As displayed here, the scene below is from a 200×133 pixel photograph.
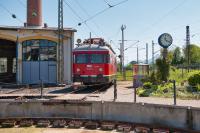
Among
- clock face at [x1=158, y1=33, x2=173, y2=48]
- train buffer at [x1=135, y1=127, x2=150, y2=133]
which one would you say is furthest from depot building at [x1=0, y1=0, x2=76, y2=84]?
train buffer at [x1=135, y1=127, x2=150, y2=133]

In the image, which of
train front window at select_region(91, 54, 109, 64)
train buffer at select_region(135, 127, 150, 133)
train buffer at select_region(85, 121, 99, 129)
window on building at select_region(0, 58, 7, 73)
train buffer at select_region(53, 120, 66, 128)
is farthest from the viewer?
window on building at select_region(0, 58, 7, 73)

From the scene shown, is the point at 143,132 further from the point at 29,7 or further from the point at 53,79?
the point at 29,7

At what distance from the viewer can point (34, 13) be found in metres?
43.9

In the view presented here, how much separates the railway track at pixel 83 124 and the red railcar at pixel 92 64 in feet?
31.4

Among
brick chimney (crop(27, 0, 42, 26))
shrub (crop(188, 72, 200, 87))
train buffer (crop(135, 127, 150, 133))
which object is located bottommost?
train buffer (crop(135, 127, 150, 133))

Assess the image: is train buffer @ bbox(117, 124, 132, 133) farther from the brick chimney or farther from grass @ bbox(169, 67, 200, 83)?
the brick chimney

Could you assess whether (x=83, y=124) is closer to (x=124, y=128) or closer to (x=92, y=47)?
(x=124, y=128)

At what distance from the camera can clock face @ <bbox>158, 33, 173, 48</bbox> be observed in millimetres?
24281

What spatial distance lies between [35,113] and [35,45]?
18436 millimetres

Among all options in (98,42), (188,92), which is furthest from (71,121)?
(98,42)

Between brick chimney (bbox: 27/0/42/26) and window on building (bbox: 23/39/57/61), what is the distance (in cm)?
1205

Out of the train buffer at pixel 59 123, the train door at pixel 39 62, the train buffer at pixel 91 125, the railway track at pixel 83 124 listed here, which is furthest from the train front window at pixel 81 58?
the train buffer at pixel 91 125

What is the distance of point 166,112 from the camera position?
41.5 ft

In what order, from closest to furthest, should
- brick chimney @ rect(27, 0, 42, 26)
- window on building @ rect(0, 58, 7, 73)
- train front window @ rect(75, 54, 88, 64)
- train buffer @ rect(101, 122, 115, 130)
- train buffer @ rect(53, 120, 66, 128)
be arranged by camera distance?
1. train buffer @ rect(101, 122, 115, 130)
2. train buffer @ rect(53, 120, 66, 128)
3. train front window @ rect(75, 54, 88, 64)
4. window on building @ rect(0, 58, 7, 73)
5. brick chimney @ rect(27, 0, 42, 26)
